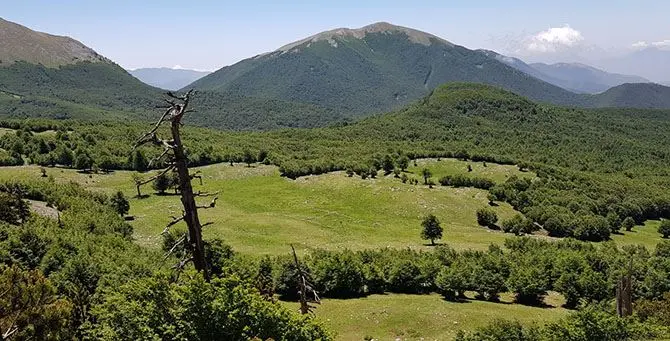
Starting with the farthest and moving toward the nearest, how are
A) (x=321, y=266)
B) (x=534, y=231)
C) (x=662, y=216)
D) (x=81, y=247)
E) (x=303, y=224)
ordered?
(x=662, y=216)
(x=534, y=231)
(x=303, y=224)
(x=321, y=266)
(x=81, y=247)

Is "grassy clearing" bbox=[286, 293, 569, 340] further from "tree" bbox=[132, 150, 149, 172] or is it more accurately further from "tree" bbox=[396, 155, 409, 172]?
"tree" bbox=[132, 150, 149, 172]

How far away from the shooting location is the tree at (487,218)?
130375 millimetres

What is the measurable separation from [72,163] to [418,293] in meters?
119

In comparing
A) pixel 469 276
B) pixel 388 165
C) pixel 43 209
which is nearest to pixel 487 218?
pixel 388 165

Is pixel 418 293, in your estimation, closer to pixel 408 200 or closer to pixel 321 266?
pixel 321 266

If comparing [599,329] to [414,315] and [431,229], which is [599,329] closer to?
[414,315]

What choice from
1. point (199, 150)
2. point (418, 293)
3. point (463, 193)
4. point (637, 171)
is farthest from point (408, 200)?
point (637, 171)

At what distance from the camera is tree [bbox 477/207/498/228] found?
130375mm

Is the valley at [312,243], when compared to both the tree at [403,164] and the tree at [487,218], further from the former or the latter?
the tree at [403,164]

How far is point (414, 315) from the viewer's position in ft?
206

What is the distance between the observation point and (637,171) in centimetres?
19962

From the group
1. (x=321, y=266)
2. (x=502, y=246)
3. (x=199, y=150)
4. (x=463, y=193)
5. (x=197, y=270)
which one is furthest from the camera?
(x=199, y=150)

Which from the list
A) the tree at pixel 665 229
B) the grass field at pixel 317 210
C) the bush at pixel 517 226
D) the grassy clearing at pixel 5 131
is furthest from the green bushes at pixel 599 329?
the grassy clearing at pixel 5 131

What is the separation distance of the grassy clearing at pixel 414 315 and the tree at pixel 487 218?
180ft
